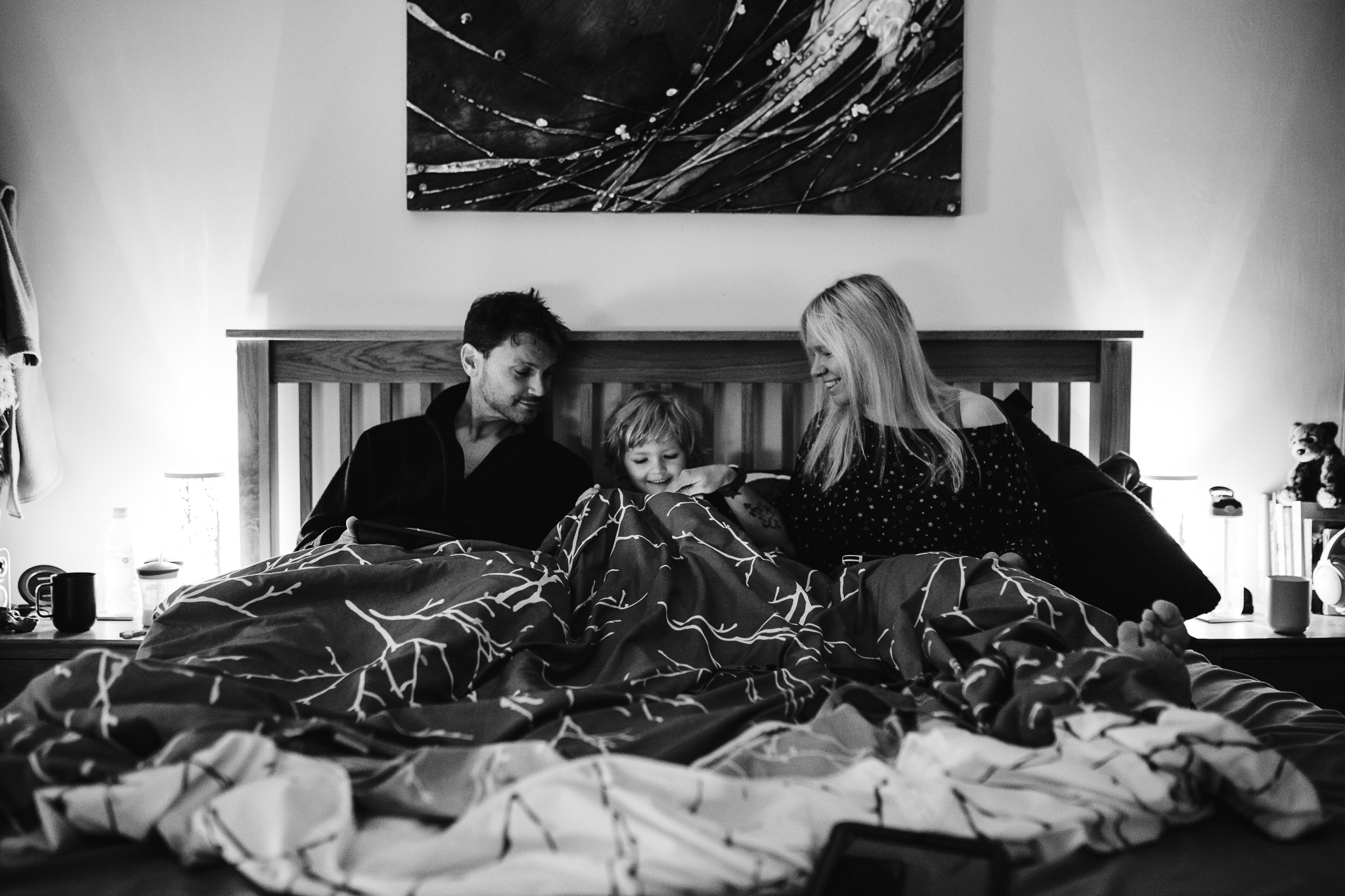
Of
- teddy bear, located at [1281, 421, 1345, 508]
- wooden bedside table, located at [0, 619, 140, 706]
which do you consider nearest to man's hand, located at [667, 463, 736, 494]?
wooden bedside table, located at [0, 619, 140, 706]

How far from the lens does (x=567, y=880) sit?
0.68m

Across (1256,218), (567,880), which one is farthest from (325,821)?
(1256,218)

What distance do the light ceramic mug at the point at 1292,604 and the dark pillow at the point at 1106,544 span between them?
0.30m

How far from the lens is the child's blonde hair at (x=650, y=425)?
1.94 meters

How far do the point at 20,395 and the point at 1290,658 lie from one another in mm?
2722

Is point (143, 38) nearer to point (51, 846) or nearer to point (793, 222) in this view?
point (793, 222)

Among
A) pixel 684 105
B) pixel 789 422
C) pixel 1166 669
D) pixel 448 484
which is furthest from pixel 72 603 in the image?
pixel 1166 669

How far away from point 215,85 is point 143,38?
19cm

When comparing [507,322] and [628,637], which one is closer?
[628,637]

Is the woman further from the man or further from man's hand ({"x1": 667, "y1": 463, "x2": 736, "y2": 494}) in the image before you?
the man

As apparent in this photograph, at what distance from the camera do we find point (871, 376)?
1.77 meters

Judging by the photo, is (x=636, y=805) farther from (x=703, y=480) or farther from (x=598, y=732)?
(x=703, y=480)

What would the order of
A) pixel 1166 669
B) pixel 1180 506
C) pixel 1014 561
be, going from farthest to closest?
1. pixel 1180 506
2. pixel 1014 561
3. pixel 1166 669

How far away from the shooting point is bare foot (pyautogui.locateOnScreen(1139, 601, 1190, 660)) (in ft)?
3.87
